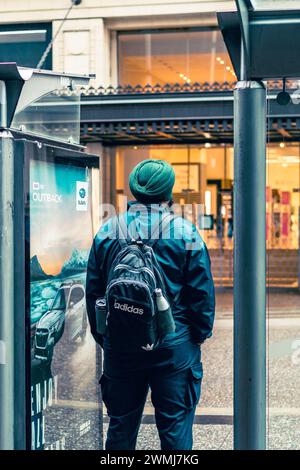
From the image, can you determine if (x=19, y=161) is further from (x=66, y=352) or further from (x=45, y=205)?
(x=66, y=352)

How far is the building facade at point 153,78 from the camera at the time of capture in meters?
16.5

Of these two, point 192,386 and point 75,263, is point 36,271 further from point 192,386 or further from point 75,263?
point 192,386

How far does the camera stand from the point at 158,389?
413cm

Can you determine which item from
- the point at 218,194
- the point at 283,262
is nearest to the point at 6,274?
the point at 283,262

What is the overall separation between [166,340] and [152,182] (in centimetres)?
77

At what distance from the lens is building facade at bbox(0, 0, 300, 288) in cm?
1645

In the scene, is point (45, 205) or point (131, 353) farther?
point (45, 205)

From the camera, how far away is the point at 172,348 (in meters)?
4.11

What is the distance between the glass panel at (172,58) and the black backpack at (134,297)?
13.3 meters

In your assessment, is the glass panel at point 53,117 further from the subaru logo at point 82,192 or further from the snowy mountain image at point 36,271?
the snowy mountain image at point 36,271

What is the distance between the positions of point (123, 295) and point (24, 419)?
88cm

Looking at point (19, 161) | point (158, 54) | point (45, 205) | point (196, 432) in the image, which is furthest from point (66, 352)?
point (158, 54)

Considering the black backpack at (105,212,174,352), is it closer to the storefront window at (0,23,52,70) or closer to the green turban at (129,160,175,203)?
the green turban at (129,160,175,203)

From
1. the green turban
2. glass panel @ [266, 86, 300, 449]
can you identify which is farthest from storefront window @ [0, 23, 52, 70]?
the green turban
